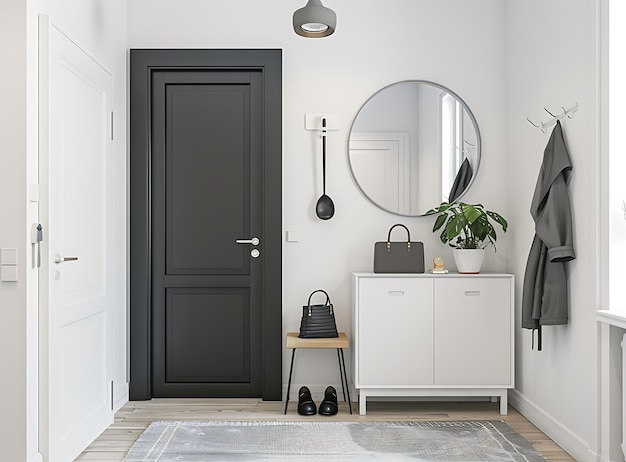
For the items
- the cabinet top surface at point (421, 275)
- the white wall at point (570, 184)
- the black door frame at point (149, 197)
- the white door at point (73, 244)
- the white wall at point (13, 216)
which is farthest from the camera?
the black door frame at point (149, 197)

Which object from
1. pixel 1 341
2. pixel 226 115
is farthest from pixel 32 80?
pixel 226 115

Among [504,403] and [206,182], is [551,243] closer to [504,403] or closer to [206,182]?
[504,403]

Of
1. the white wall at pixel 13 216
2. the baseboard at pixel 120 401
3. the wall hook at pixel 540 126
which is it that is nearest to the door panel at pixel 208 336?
the baseboard at pixel 120 401

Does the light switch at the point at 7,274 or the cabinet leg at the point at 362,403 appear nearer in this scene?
the light switch at the point at 7,274

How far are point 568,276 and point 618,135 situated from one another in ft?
2.56

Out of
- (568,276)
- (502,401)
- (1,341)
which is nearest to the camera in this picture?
(1,341)

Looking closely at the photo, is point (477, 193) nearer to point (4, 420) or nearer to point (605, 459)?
point (605, 459)

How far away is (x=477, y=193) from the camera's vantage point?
4.36 metres

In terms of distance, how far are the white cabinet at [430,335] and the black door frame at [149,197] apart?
60 cm

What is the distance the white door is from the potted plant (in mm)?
2005

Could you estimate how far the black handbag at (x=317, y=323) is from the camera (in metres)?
4.02

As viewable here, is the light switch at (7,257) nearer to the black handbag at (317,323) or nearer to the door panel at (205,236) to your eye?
the door panel at (205,236)

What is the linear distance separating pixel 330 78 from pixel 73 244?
1.98m

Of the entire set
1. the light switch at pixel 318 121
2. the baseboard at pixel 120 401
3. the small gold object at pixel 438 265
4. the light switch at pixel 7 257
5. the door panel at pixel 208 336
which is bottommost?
the baseboard at pixel 120 401
